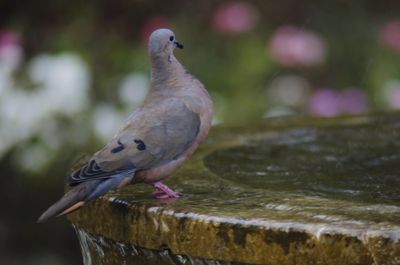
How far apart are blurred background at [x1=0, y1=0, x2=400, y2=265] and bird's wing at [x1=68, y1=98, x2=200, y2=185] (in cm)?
227

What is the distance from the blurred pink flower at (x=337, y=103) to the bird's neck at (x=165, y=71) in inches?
131

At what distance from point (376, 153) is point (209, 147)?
540 millimetres

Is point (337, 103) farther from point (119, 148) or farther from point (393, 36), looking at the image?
point (119, 148)

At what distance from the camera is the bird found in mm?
2502

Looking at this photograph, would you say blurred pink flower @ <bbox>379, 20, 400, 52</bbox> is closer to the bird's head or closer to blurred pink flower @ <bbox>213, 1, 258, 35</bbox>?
blurred pink flower @ <bbox>213, 1, 258, 35</bbox>

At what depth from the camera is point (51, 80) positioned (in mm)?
5820

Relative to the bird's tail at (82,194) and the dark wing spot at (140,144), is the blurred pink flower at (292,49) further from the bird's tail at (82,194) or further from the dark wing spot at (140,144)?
the bird's tail at (82,194)

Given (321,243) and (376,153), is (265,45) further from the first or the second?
Answer: (321,243)

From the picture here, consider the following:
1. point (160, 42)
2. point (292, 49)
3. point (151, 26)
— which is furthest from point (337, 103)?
point (160, 42)

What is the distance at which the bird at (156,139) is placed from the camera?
98.5 inches

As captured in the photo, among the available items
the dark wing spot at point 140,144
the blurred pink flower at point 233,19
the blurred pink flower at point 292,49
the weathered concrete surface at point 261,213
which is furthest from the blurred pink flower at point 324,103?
the dark wing spot at point 140,144

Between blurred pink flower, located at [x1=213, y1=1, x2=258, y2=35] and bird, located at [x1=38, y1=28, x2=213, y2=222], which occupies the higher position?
blurred pink flower, located at [x1=213, y1=1, x2=258, y2=35]

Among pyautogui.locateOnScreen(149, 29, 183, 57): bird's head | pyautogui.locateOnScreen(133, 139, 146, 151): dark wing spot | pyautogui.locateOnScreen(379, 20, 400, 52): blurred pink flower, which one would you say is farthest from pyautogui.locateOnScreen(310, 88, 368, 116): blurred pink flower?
pyautogui.locateOnScreen(133, 139, 146, 151): dark wing spot

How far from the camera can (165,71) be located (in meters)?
2.88
